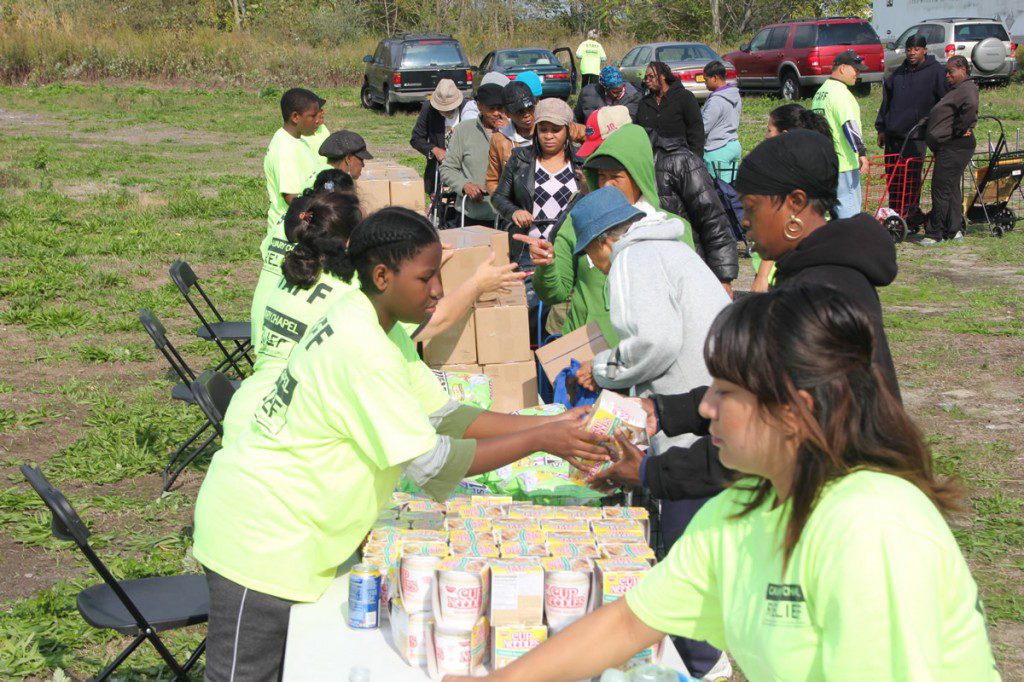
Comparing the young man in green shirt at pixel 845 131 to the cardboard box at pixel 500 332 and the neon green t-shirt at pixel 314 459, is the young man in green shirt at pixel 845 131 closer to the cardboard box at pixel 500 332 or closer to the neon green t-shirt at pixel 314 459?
the cardboard box at pixel 500 332

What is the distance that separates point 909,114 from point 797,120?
6.12 m

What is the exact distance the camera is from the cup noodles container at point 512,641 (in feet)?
7.93

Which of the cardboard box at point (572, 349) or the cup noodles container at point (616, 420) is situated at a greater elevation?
the cup noodles container at point (616, 420)

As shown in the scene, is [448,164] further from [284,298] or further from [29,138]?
[29,138]

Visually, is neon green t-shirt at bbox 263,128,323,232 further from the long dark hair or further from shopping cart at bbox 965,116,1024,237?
shopping cart at bbox 965,116,1024,237

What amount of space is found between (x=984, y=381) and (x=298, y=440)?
637 cm

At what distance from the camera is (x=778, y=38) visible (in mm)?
24031

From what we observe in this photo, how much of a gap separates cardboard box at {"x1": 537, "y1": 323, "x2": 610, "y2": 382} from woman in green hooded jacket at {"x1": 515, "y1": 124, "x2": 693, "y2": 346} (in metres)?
0.05

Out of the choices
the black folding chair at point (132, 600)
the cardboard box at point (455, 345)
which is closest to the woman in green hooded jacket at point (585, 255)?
the cardboard box at point (455, 345)

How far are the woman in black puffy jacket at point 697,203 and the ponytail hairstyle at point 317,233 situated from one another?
2.61 m

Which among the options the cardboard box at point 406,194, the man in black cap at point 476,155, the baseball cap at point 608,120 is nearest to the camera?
the cardboard box at point 406,194

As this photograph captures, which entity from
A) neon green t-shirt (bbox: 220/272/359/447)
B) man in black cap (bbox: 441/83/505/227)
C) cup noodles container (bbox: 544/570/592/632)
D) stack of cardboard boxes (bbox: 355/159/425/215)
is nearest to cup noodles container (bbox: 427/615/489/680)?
cup noodles container (bbox: 544/570/592/632)

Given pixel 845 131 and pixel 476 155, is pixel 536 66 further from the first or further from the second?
pixel 476 155

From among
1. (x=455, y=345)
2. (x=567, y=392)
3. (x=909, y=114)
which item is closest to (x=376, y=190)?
(x=455, y=345)
